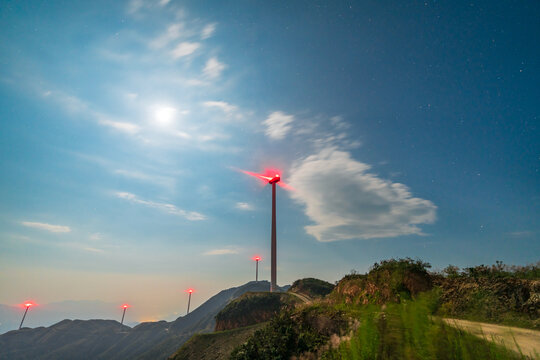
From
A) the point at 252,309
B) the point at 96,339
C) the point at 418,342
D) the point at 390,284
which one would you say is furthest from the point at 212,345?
the point at 96,339

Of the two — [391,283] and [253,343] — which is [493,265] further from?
[253,343]

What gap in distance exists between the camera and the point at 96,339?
156 metres

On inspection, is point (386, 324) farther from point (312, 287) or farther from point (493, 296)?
point (312, 287)

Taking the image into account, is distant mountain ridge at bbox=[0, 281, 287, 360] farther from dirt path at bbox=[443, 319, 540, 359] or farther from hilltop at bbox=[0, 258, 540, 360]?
dirt path at bbox=[443, 319, 540, 359]

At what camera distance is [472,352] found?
22.0ft

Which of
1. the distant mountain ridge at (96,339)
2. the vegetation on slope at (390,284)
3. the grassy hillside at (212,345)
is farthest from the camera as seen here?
the distant mountain ridge at (96,339)

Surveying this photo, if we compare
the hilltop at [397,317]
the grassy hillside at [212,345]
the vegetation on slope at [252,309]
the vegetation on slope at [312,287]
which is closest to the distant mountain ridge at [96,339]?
the vegetation on slope at [252,309]

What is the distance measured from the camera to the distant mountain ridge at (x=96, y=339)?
134 metres

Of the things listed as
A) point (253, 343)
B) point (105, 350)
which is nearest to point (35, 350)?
point (105, 350)

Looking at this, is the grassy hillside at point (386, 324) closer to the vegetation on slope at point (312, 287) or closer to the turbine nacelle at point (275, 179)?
the vegetation on slope at point (312, 287)

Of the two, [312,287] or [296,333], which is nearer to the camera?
[296,333]

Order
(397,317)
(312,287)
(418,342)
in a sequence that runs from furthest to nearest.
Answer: (312,287), (397,317), (418,342)

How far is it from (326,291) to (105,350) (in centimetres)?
14552

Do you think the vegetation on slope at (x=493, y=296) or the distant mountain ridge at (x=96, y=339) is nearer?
the vegetation on slope at (x=493, y=296)
